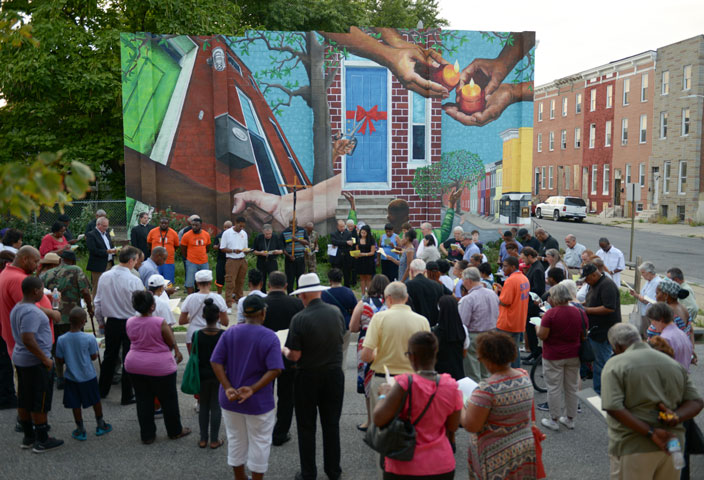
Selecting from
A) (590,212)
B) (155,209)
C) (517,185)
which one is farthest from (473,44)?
(590,212)

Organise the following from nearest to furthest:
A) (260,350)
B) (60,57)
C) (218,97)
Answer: (260,350) < (218,97) < (60,57)

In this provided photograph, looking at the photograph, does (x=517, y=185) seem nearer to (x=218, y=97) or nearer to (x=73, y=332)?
(x=218, y=97)

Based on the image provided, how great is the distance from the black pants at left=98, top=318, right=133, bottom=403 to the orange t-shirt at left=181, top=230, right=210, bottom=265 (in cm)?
554

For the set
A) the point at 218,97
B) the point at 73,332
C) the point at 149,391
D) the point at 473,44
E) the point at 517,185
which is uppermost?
the point at 473,44

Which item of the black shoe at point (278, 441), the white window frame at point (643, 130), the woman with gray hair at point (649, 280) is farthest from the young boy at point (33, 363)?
the white window frame at point (643, 130)

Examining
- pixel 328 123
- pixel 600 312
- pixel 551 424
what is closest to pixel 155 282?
pixel 551 424

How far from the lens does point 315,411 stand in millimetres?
5844

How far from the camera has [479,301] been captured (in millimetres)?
7617

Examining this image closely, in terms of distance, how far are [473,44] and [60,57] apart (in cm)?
1569

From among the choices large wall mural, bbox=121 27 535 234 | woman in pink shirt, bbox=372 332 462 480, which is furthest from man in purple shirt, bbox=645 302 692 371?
large wall mural, bbox=121 27 535 234

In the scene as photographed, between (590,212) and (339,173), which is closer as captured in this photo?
(339,173)

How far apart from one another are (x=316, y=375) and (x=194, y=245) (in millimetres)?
8521

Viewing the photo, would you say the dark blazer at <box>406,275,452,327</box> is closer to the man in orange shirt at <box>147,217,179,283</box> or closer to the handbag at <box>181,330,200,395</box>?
the handbag at <box>181,330,200,395</box>

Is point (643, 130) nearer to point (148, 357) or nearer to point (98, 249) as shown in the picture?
point (98, 249)
